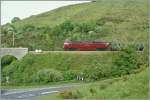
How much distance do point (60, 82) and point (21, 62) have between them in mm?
5134

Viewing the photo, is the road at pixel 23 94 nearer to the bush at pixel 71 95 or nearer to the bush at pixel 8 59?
the bush at pixel 71 95

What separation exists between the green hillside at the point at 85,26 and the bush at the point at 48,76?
589cm

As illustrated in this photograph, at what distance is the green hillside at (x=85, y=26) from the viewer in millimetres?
29391

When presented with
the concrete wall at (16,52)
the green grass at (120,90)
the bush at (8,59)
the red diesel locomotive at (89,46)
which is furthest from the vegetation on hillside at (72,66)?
the green grass at (120,90)

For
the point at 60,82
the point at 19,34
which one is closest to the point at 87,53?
the point at 60,82

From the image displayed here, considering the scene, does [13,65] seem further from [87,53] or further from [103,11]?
[103,11]

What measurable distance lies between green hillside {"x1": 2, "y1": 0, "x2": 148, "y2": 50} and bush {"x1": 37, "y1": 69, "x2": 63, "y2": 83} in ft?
19.3

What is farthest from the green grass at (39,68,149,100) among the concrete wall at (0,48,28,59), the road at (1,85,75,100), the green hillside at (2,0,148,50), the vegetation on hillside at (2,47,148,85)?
the green hillside at (2,0,148,50)

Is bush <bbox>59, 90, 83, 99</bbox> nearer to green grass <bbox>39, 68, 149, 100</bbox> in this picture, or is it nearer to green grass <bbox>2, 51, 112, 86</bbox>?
green grass <bbox>39, 68, 149, 100</bbox>

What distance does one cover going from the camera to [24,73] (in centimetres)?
2419

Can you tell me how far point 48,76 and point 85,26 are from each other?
9.74 metres

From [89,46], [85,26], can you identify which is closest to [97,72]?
[89,46]

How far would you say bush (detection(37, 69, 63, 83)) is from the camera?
71.0ft

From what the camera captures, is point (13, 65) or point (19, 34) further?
point (19, 34)
